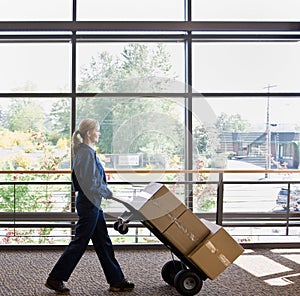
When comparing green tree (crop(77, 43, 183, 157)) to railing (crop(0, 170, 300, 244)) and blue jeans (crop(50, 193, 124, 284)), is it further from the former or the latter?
blue jeans (crop(50, 193, 124, 284))

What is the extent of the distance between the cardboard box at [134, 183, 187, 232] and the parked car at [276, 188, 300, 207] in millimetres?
2800

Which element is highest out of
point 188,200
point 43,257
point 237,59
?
point 237,59

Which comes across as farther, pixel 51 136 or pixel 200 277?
pixel 51 136

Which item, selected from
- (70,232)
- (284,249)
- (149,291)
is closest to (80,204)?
(149,291)

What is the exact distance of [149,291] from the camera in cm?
385

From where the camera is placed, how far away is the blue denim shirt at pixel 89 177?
3660 mm

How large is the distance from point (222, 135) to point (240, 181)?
66 centimetres

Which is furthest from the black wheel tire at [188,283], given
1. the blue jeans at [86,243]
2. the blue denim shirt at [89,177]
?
the blue denim shirt at [89,177]

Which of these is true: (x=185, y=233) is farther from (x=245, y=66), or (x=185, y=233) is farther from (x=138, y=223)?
(x=245, y=66)

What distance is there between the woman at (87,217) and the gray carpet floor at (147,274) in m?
0.13

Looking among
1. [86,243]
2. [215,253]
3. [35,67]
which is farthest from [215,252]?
[35,67]

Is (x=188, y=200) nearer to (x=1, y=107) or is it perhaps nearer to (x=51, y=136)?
(x=51, y=136)
